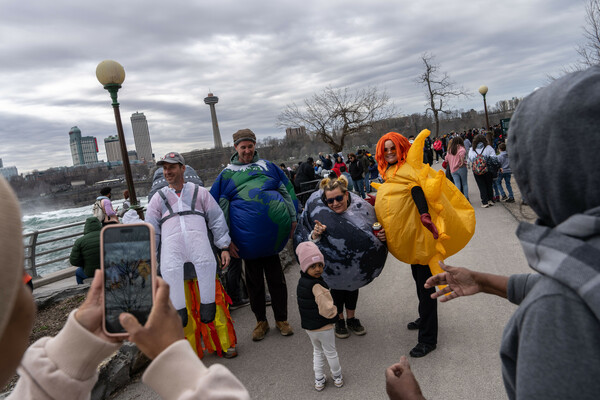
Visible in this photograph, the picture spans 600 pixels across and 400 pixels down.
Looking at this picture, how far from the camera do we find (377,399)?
3209 millimetres

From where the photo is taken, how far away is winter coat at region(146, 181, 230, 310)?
3.69m

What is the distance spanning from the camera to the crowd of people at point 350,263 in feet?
2.59

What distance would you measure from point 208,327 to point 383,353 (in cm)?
177

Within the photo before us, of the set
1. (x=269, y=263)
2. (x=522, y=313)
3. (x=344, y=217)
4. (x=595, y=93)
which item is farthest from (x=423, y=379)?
(x=595, y=93)

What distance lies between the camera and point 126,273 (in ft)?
5.05

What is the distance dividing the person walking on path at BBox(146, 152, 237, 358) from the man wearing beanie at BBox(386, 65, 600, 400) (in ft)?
10.5

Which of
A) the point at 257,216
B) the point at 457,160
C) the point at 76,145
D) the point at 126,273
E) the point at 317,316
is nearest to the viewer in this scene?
the point at 126,273

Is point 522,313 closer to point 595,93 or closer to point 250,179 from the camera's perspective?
point 595,93

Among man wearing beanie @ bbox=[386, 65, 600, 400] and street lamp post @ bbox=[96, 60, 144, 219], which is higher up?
street lamp post @ bbox=[96, 60, 144, 219]

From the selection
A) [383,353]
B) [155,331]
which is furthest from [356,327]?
[155,331]

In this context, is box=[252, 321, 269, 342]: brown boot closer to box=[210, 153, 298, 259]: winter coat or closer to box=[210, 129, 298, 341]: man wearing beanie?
box=[210, 129, 298, 341]: man wearing beanie

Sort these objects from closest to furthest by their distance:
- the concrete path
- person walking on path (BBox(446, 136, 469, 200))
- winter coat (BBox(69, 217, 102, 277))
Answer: the concrete path < winter coat (BBox(69, 217, 102, 277)) < person walking on path (BBox(446, 136, 469, 200))

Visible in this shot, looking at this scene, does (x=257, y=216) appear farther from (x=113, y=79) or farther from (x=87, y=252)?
(x=113, y=79)

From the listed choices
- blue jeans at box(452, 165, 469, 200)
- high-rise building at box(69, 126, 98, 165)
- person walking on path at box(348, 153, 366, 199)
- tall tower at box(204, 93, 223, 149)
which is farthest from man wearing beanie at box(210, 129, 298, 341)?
high-rise building at box(69, 126, 98, 165)
